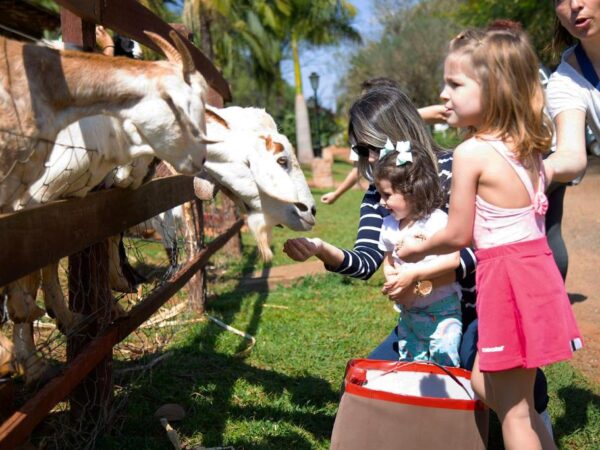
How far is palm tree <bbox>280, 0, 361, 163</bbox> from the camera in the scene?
29109mm

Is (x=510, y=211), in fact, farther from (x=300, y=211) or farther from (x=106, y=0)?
(x=106, y=0)

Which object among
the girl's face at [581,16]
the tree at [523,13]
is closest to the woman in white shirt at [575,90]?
the girl's face at [581,16]

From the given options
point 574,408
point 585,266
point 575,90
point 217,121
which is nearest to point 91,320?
point 217,121

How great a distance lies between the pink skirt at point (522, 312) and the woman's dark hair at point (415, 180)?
2.11 feet

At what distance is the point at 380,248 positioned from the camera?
300 centimetres

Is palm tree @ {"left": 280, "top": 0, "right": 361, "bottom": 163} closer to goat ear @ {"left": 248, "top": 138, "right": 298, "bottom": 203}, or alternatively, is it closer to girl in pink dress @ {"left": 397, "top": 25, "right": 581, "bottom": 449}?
goat ear @ {"left": 248, "top": 138, "right": 298, "bottom": 203}

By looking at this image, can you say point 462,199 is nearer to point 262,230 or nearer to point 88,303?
point 262,230

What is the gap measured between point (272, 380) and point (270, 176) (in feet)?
4.52

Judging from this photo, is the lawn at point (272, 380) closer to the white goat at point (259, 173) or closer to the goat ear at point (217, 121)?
the white goat at point (259, 173)

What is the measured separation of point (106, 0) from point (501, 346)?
2.08m

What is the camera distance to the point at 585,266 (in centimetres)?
696

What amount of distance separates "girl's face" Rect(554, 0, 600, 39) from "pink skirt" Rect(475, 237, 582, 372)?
1.01 meters

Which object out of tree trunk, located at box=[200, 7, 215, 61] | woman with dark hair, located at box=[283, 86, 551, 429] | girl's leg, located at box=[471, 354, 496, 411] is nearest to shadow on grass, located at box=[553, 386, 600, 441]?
woman with dark hair, located at box=[283, 86, 551, 429]

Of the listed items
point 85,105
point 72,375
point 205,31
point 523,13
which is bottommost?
point 72,375
